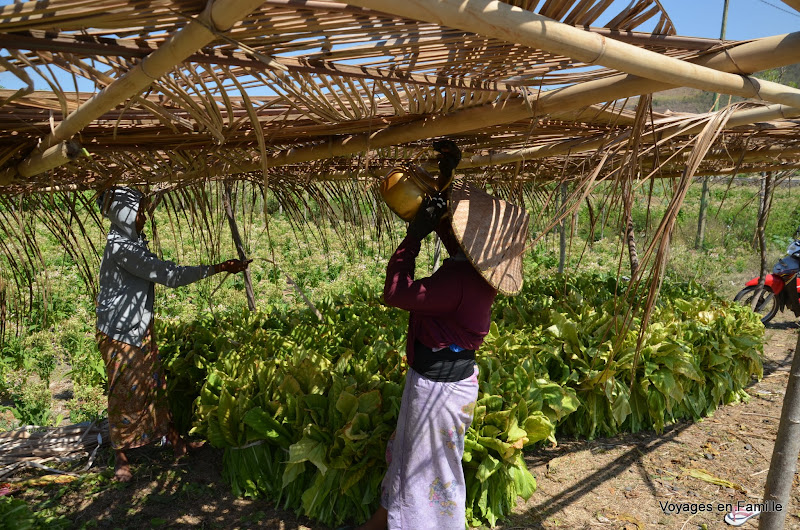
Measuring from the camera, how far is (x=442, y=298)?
221 centimetres

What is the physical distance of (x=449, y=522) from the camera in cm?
245

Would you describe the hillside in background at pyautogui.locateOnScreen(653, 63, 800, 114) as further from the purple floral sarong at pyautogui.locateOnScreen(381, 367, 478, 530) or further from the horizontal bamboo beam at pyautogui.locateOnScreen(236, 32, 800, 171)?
the purple floral sarong at pyautogui.locateOnScreen(381, 367, 478, 530)

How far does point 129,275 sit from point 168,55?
100 inches

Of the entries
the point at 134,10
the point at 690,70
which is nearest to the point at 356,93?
the point at 134,10

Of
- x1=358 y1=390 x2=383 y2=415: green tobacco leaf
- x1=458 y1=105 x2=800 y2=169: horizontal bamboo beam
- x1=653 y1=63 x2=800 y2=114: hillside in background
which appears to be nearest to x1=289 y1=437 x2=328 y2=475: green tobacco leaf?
x1=358 y1=390 x2=383 y2=415: green tobacco leaf

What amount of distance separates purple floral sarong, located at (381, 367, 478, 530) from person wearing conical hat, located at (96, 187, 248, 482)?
139cm

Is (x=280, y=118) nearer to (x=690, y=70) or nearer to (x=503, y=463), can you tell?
(x=690, y=70)

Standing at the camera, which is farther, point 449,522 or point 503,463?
Answer: point 503,463

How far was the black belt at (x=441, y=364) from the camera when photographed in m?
2.37

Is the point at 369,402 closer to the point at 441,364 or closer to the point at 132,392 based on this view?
the point at 441,364

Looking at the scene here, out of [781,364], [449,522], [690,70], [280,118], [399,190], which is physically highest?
[280,118]

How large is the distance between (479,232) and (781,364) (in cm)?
555

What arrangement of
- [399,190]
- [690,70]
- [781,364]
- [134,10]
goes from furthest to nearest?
[781,364] < [399,190] < [690,70] < [134,10]

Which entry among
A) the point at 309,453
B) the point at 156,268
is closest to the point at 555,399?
the point at 309,453
